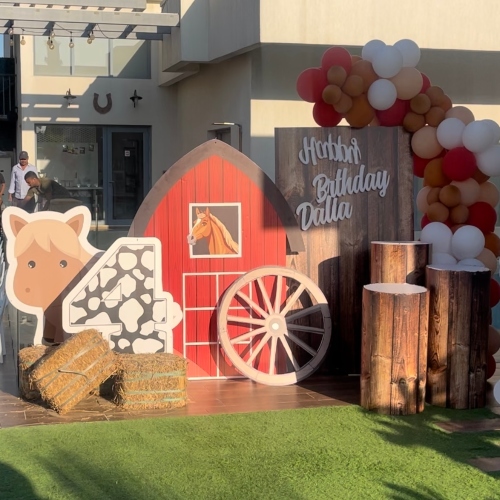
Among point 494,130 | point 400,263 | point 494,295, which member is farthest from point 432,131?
point 494,295

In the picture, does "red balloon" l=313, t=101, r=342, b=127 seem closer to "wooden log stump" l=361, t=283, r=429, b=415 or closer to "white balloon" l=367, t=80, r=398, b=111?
"white balloon" l=367, t=80, r=398, b=111

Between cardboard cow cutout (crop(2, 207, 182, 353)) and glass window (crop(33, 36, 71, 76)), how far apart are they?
41.0 feet

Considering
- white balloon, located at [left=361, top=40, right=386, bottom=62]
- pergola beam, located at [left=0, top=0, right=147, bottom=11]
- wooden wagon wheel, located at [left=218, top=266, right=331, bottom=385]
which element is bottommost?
wooden wagon wheel, located at [left=218, top=266, right=331, bottom=385]

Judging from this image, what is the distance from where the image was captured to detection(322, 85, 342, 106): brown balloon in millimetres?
6820

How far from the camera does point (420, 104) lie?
22.9 feet

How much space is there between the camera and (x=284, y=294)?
6.89m

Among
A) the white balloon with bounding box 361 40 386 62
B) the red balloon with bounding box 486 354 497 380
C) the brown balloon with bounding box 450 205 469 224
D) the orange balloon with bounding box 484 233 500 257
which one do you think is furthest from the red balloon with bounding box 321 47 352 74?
the red balloon with bounding box 486 354 497 380

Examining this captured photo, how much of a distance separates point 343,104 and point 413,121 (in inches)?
24.2

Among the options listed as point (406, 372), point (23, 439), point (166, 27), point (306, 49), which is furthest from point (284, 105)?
point (23, 439)

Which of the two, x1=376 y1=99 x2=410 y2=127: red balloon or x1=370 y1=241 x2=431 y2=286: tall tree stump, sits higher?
x1=376 y1=99 x2=410 y2=127: red balloon

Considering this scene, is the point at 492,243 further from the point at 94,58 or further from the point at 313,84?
the point at 94,58

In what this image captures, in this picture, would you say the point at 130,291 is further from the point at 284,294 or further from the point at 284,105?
the point at 284,105

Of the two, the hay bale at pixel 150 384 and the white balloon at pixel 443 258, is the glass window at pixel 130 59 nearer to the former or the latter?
the white balloon at pixel 443 258

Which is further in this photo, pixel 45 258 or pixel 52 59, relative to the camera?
pixel 52 59
